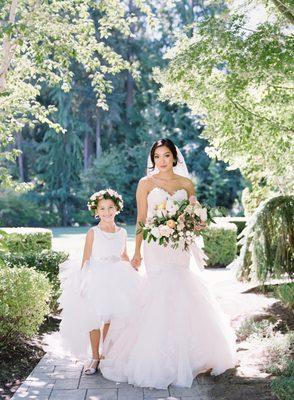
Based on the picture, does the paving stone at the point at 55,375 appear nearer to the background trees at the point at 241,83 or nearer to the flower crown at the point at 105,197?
the flower crown at the point at 105,197

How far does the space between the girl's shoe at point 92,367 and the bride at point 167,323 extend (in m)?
0.11

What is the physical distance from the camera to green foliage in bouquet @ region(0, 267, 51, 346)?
5.54 meters

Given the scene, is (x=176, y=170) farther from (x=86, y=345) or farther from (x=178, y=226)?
(x=86, y=345)

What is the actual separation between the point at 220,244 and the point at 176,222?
29.7 ft

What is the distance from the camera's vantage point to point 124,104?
39.3 m

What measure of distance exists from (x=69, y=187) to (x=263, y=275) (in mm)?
27784

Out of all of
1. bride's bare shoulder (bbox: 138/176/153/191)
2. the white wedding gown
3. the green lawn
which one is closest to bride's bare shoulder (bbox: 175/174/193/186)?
the white wedding gown

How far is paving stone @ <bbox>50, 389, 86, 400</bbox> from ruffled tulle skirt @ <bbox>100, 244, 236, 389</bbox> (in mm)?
388

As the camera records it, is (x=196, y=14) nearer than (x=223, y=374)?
No

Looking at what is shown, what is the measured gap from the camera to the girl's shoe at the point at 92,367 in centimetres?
495

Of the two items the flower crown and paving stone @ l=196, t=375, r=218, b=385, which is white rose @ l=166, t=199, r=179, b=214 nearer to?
the flower crown

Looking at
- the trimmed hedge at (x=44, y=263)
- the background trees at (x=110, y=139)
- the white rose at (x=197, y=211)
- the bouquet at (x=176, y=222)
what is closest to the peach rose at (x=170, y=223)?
the bouquet at (x=176, y=222)

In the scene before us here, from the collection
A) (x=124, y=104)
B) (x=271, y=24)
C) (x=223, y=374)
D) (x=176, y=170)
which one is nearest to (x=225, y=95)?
(x=271, y=24)

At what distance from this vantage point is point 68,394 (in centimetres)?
446
